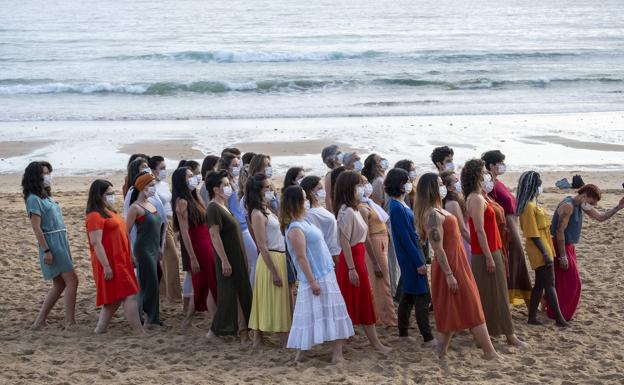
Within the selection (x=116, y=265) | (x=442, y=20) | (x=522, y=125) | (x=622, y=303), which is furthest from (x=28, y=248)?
(x=442, y=20)

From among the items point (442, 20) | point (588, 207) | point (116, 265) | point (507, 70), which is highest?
point (442, 20)

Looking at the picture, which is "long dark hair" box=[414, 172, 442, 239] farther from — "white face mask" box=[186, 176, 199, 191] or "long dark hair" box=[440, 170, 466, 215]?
"white face mask" box=[186, 176, 199, 191]

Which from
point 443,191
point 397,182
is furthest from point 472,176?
point 397,182

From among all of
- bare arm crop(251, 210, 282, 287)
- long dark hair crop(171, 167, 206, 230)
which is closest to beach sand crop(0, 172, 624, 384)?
bare arm crop(251, 210, 282, 287)

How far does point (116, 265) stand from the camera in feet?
30.7

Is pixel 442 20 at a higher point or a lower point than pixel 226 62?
higher

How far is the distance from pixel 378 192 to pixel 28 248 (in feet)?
17.5

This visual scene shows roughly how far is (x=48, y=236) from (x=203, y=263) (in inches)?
60.3

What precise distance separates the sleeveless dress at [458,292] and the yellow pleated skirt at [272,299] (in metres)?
1.35

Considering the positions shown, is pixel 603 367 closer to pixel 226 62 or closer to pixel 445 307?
pixel 445 307

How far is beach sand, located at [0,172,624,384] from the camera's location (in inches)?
326

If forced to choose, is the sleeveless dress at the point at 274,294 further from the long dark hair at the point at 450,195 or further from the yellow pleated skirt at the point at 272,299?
the long dark hair at the point at 450,195

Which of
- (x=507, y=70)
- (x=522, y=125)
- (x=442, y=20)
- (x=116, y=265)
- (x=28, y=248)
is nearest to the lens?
(x=116, y=265)

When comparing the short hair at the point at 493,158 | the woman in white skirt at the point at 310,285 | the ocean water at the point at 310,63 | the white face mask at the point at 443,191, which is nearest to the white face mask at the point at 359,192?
the woman in white skirt at the point at 310,285
